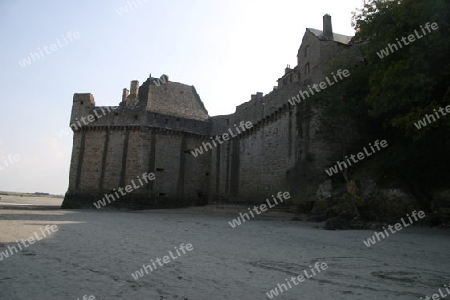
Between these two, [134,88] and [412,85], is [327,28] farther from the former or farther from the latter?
[412,85]

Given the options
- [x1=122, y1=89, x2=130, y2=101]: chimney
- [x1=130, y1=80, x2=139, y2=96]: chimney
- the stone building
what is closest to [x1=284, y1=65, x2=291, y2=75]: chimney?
the stone building

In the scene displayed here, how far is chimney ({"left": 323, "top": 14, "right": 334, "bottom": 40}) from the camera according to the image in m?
31.2

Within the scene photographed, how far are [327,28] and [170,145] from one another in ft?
60.7

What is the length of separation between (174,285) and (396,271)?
367 centimetres

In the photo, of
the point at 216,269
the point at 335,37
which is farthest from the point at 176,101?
the point at 216,269

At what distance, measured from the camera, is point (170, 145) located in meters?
30.4

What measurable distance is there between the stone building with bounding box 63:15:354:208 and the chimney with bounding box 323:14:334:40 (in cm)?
9

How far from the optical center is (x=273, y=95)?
23031mm

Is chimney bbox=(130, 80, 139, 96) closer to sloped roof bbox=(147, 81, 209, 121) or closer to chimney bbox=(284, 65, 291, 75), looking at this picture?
sloped roof bbox=(147, 81, 209, 121)

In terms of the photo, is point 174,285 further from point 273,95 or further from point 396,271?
point 273,95

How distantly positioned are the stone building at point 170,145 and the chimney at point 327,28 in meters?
0.09

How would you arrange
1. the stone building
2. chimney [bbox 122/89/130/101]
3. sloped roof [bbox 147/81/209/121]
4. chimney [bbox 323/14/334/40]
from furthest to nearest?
chimney [bbox 122/89/130/101] → sloped roof [bbox 147/81/209/121] → chimney [bbox 323/14/334/40] → the stone building

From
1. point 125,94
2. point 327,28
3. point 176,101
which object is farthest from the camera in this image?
point 125,94

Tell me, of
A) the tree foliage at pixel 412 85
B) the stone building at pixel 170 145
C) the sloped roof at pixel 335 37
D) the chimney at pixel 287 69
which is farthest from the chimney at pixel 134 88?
the tree foliage at pixel 412 85
